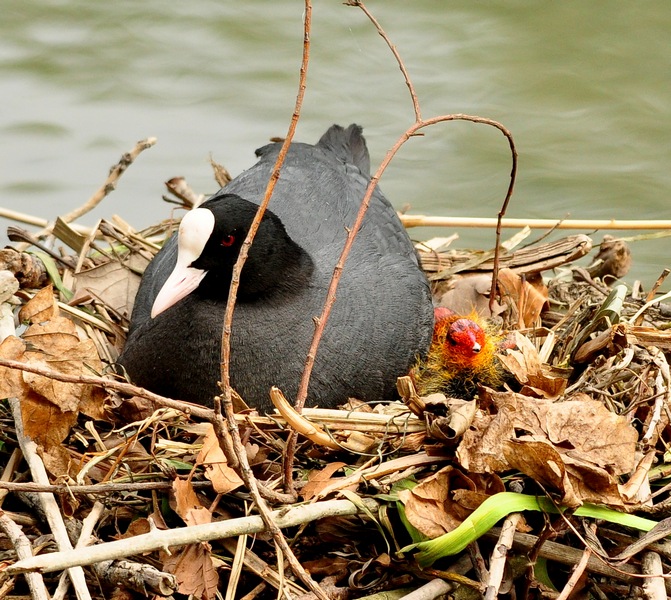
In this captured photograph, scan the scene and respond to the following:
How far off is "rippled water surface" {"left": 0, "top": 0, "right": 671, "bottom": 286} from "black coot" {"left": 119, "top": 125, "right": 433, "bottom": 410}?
1724 millimetres

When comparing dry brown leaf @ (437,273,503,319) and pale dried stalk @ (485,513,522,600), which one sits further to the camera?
dry brown leaf @ (437,273,503,319)

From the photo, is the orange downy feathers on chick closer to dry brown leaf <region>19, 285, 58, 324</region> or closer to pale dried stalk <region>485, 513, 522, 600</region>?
pale dried stalk <region>485, 513, 522, 600</region>

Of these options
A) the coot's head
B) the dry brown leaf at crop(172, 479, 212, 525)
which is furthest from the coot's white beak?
the dry brown leaf at crop(172, 479, 212, 525)

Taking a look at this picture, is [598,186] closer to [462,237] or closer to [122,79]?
[462,237]

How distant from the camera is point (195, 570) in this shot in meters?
2.51

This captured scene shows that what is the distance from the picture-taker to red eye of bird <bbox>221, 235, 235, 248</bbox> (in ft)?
10.3

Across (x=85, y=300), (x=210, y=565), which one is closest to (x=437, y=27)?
(x=85, y=300)

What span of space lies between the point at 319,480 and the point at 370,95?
11.4 feet

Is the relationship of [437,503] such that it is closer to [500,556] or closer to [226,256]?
[500,556]

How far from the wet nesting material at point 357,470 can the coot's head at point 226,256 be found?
374 mm

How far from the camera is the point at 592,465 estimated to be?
8.42 feet

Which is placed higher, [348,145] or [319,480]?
[348,145]

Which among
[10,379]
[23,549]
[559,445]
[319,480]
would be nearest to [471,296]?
[559,445]

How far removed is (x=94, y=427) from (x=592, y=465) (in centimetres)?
132
